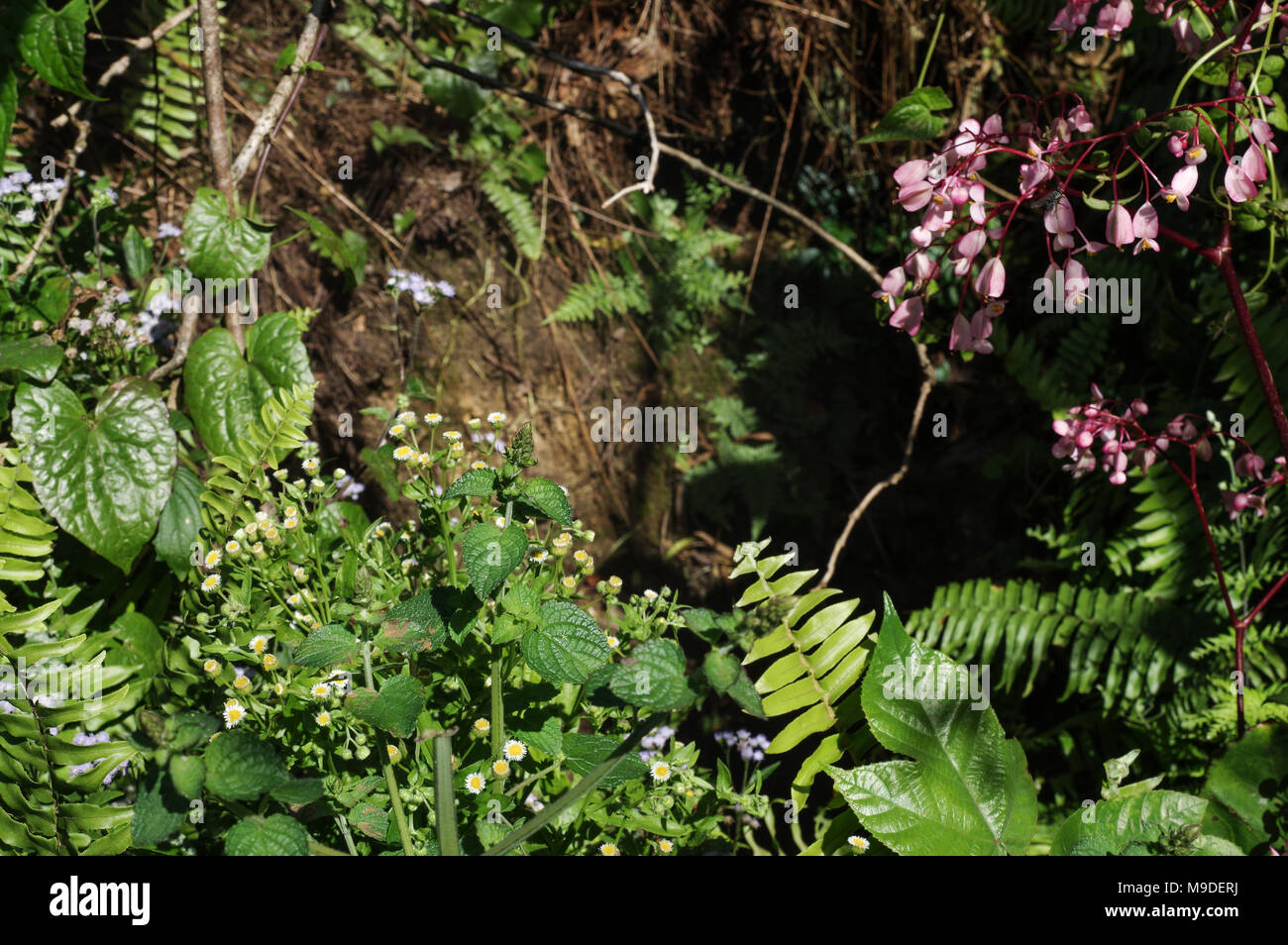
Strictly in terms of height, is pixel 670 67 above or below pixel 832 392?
above

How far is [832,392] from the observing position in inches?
124

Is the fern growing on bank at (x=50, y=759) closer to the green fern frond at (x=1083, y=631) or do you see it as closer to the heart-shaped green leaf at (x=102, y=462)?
the heart-shaped green leaf at (x=102, y=462)

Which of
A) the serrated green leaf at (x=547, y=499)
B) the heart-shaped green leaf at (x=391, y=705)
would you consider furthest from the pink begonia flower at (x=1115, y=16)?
the heart-shaped green leaf at (x=391, y=705)

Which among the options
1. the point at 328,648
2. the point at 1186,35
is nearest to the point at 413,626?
the point at 328,648

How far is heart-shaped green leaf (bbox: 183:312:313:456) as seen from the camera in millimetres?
1852

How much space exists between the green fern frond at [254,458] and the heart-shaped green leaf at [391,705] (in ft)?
2.18

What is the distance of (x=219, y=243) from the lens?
1.87 meters

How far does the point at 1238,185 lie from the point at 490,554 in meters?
1.08

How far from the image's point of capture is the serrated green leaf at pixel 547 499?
1.10m

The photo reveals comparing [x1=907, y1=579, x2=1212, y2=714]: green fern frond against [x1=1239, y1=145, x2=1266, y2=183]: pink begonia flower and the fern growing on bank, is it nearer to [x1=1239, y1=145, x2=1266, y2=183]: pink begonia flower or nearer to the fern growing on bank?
[x1=1239, y1=145, x2=1266, y2=183]: pink begonia flower

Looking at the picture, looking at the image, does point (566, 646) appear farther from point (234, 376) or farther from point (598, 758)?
point (234, 376)

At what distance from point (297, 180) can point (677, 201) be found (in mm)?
1306
